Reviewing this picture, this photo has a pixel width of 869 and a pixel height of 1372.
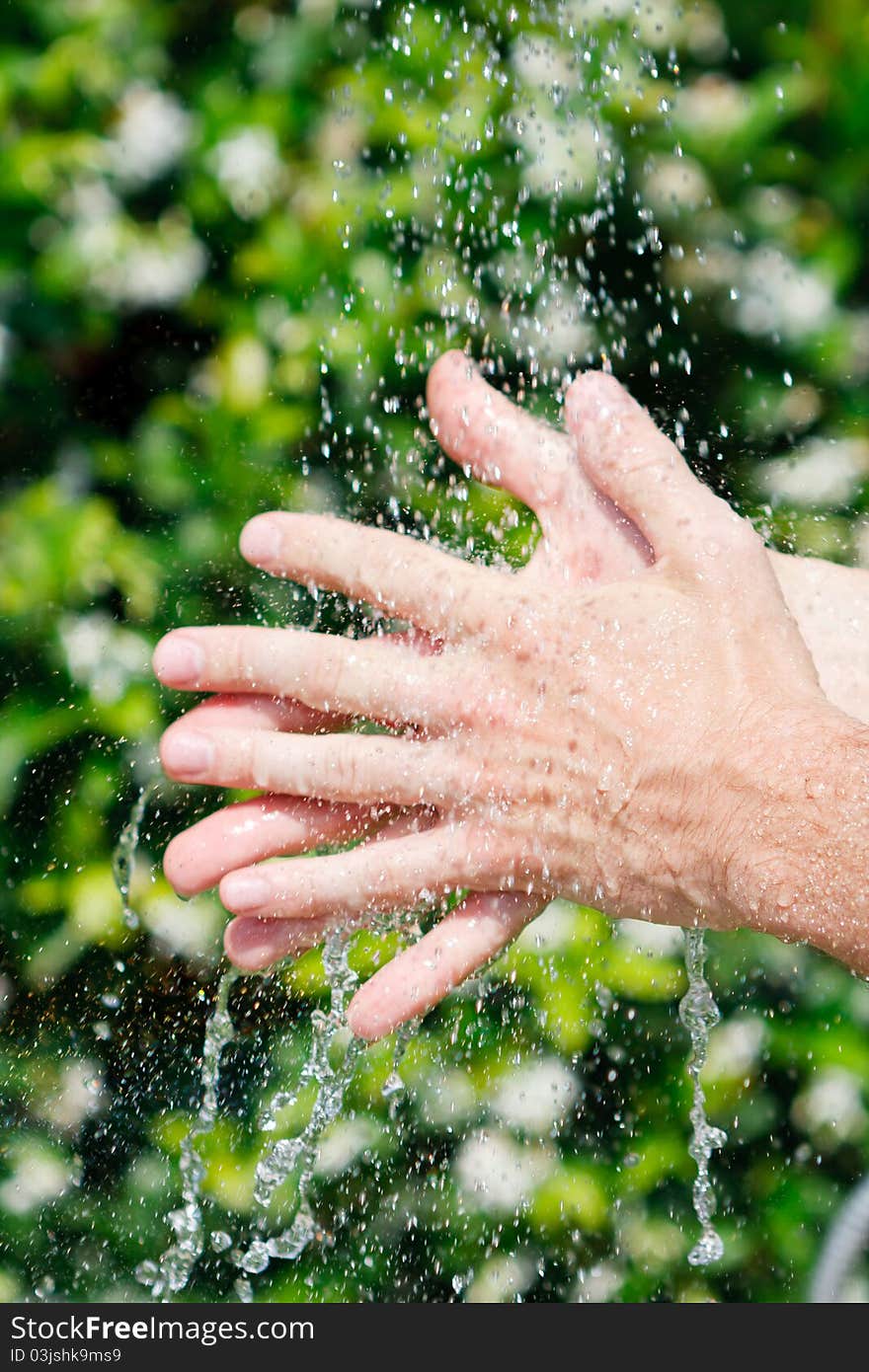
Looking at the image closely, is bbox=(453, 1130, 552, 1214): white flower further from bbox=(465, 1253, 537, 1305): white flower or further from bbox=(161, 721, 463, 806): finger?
bbox=(161, 721, 463, 806): finger

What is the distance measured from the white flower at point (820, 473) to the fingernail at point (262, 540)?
2.63 feet

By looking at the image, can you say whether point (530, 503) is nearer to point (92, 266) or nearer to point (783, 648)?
point (783, 648)

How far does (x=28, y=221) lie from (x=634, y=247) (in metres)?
0.82

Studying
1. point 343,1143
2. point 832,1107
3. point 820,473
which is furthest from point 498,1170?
point 820,473

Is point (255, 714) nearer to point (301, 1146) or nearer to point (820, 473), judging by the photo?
point (301, 1146)

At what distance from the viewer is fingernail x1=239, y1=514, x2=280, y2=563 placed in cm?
125

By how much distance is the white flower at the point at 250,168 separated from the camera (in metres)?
1.64

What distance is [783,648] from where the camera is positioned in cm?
117

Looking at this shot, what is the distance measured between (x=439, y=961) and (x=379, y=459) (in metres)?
0.76

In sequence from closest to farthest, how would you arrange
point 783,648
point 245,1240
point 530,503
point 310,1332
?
point 783,648 → point 530,503 → point 310,1332 → point 245,1240

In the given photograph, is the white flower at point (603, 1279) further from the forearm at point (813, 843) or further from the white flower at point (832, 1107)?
the forearm at point (813, 843)

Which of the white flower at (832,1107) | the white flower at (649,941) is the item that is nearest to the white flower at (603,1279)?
the white flower at (832,1107)

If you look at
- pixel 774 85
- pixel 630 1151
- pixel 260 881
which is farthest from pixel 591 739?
pixel 774 85

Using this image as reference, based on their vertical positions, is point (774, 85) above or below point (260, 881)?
above
